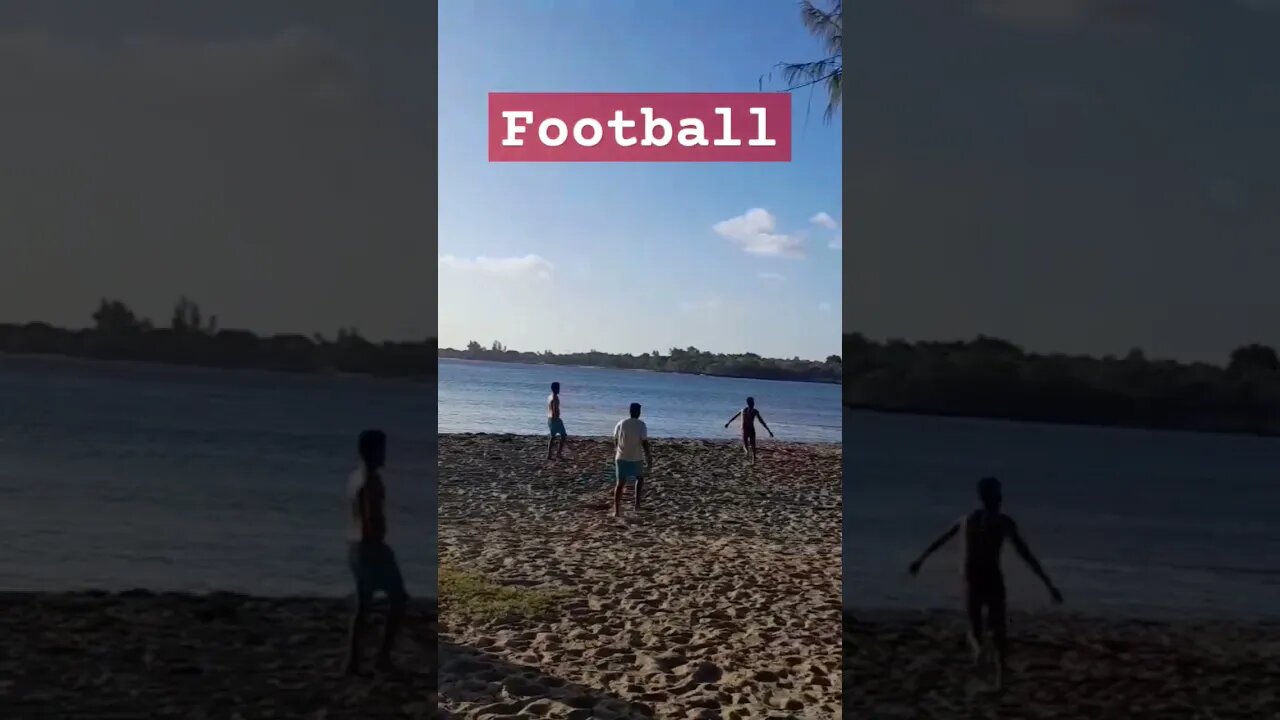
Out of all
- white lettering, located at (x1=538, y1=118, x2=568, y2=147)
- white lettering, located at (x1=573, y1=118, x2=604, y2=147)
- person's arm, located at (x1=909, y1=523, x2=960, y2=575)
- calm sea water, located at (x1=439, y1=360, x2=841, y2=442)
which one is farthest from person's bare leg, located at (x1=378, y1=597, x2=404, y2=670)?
calm sea water, located at (x1=439, y1=360, x2=841, y2=442)

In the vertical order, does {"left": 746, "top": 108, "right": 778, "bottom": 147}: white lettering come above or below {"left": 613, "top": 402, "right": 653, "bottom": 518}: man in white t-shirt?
above

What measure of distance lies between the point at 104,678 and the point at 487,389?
3349 centimetres

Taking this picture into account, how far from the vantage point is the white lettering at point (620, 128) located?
22.6 feet

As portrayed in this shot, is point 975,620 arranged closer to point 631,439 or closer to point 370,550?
point 370,550

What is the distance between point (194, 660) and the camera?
10.5 feet

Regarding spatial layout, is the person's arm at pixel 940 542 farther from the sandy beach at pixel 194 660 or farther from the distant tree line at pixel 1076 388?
the sandy beach at pixel 194 660

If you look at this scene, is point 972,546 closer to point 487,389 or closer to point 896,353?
point 896,353

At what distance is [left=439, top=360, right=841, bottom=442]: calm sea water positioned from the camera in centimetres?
2658

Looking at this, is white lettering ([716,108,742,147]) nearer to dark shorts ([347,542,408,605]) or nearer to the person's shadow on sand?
the person's shadow on sand

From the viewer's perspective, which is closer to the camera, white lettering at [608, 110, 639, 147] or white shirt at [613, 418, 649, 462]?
white lettering at [608, 110, 639, 147]

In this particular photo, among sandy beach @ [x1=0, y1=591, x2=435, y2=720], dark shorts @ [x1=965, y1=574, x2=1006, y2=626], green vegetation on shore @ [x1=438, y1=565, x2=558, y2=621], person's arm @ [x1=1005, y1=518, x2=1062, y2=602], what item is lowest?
green vegetation on shore @ [x1=438, y1=565, x2=558, y2=621]

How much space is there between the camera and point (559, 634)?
4730 mm

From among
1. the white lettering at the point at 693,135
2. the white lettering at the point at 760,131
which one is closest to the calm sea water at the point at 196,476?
the white lettering at the point at 693,135

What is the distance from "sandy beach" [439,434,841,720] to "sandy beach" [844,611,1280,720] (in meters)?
0.72
